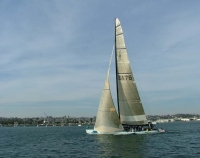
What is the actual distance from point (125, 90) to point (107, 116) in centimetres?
805

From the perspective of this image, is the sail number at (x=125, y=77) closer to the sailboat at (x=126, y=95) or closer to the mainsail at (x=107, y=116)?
the sailboat at (x=126, y=95)

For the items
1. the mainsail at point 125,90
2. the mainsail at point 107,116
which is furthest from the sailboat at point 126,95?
the mainsail at point 107,116

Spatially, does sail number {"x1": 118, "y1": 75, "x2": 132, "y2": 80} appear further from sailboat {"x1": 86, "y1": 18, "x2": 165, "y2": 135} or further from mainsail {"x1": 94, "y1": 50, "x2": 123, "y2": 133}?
mainsail {"x1": 94, "y1": 50, "x2": 123, "y2": 133}

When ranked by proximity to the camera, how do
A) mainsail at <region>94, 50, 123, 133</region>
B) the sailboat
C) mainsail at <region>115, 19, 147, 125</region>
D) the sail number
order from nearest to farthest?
mainsail at <region>94, 50, 123, 133</region>, the sailboat, mainsail at <region>115, 19, 147, 125</region>, the sail number

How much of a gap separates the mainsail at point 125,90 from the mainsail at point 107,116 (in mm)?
4017

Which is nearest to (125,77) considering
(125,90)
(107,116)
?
(125,90)

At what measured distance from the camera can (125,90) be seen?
64.0 m

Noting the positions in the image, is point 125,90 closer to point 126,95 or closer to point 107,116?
point 126,95

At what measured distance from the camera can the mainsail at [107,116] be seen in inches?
2318

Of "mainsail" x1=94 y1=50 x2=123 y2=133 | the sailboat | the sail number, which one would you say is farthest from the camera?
the sail number

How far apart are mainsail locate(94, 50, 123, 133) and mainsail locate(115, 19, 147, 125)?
4017 mm

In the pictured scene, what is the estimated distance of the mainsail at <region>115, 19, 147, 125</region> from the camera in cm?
6338

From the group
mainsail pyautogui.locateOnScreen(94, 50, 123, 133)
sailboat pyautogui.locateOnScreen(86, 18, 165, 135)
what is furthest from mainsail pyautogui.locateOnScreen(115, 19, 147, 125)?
mainsail pyautogui.locateOnScreen(94, 50, 123, 133)

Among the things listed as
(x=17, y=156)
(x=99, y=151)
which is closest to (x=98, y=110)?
(x=99, y=151)
